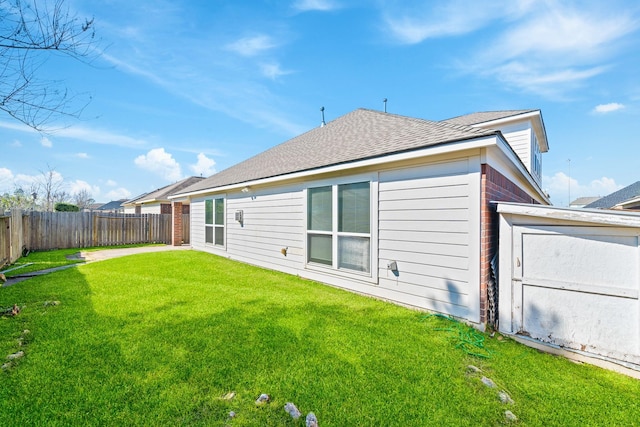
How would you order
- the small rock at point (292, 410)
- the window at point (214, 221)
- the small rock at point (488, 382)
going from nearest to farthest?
1. the small rock at point (292, 410)
2. the small rock at point (488, 382)
3. the window at point (214, 221)

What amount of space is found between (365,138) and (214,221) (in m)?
7.19

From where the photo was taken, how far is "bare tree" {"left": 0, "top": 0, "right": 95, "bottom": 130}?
10.8ft

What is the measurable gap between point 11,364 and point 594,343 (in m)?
6.28

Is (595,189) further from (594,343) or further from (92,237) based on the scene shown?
(92,237)

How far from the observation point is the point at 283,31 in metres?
8.01

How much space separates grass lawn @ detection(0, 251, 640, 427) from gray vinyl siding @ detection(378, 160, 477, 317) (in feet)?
1.37

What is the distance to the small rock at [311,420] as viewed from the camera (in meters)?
2.09

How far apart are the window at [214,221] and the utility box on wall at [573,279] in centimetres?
913

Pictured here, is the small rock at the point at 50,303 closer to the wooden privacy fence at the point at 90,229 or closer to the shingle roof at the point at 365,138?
the shingle roof at the point at 365,138

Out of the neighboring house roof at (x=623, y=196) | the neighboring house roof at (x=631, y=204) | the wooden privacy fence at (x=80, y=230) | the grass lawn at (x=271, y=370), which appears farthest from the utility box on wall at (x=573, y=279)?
the neighboring house roof at (x=623, y=196)

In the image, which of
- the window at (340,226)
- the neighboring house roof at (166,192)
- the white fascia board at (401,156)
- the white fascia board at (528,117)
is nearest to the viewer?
the white fascia board at (401,156)

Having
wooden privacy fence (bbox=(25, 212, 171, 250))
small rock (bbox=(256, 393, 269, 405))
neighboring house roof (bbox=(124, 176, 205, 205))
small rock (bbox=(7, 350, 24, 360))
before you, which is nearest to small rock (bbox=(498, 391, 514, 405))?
small rock (bbox=(256, 393, 269, 405))

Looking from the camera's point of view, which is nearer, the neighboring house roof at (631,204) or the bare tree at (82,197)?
the neighboring house roof at (631,204)

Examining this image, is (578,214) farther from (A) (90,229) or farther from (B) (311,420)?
(A) (90,229)
